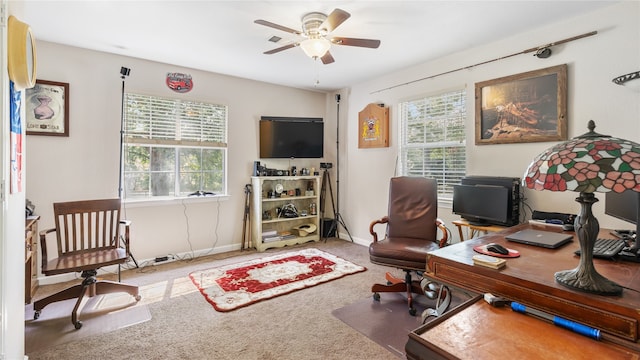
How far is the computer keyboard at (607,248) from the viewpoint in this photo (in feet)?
4.25

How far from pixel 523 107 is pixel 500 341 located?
9.09 feet

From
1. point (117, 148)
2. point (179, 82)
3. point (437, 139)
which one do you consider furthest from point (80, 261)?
point (437, 139)

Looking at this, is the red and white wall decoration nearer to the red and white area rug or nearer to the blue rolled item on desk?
the red and white area rug

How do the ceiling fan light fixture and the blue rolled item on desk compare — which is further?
the ceiling fan light fixture

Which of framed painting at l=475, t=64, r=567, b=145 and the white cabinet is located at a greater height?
framed painting at l=475, t=64, r=567, b=145

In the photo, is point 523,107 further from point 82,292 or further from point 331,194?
point 82,292

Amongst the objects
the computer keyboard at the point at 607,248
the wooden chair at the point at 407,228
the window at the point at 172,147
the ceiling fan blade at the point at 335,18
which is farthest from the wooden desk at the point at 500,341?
the window at the point at 172,147

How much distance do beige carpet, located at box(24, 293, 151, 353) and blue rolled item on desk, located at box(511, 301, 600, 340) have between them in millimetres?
2585

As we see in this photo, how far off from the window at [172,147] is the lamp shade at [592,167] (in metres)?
3.93

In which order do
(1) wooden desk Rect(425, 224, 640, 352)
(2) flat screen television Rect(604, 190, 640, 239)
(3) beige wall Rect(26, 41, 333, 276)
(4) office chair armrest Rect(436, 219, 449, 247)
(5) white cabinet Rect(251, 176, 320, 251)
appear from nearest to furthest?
(1) wooden desk Rect(425, 224, 640, 352)
(2) flat screen television Rect(604, 190, 640, 239)
(4) office chair armrest Rect(436, 219, 449, 247)
(3) beige wall Rect(26, 41, 333, 276)
(5) white cabinet Rect(251, 176, 320, 251)

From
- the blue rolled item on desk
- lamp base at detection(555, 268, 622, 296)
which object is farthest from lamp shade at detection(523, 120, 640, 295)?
the blue rolled item on desk

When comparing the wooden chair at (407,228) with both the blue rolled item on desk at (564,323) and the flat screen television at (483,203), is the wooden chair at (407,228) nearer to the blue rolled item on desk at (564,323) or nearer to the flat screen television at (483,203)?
the flat screen television at (483,203)

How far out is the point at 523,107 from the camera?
2859 millimetres

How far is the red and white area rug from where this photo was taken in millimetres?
2754
